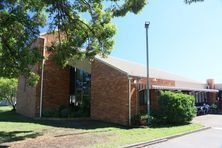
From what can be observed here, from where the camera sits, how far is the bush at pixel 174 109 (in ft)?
71.4

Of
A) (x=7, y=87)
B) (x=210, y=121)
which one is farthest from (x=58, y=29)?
(x=7, y=87)

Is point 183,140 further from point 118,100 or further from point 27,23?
point 27,23

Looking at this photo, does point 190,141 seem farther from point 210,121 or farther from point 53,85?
point 53,85

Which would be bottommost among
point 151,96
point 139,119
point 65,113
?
point 139,119

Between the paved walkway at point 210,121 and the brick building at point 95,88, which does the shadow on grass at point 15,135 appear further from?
the paved walkway at point 210,121

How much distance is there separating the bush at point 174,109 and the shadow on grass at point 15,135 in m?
9.94

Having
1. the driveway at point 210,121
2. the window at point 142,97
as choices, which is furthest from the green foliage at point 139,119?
the driveway at point 210,121

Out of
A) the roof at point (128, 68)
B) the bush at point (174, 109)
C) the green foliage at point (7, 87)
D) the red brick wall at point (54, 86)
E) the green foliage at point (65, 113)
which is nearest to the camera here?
the bush at point (174, 109)

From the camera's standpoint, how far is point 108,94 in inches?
913

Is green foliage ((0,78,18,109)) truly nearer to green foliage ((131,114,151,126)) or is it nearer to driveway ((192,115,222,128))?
green foliage ((131,114,151,126))

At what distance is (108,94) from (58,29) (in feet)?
28.3

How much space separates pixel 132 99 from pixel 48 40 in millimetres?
9258

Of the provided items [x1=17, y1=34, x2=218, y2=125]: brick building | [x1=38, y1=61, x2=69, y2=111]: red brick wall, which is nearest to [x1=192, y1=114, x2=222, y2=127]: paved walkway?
[x1=17, y1=34, x2=218, y2=125]: brick building

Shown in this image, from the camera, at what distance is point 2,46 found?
17.0 meters
